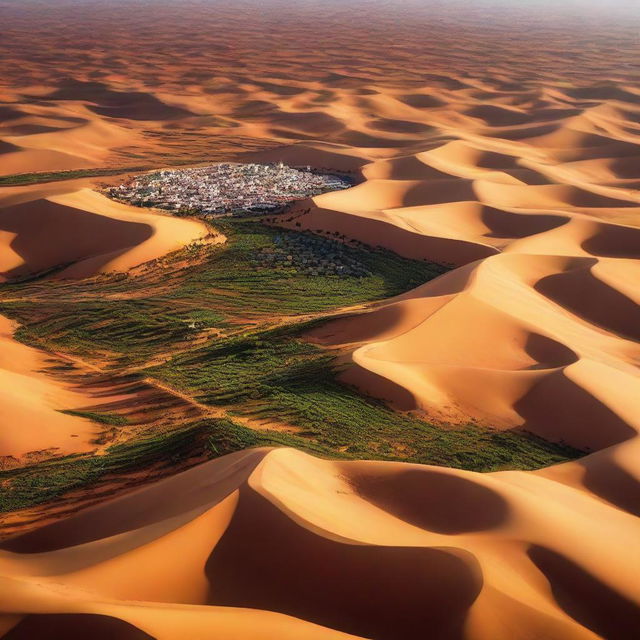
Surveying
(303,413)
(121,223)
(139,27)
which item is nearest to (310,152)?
(121,223)

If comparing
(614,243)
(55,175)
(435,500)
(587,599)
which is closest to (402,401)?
(435,500)

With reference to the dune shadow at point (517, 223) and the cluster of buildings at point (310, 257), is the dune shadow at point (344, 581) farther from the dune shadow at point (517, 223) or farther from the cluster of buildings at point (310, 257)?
the dune shadow at point (517, 223)

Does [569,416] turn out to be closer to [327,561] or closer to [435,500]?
[435,500]

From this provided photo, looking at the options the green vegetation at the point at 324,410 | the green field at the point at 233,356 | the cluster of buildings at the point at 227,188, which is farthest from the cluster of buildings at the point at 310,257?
the green vegetation at the point at 324,410

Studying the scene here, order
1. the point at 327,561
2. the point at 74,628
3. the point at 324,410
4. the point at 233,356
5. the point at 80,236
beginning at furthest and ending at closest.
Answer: the point at 80,236 → the point at 233,356 → the point at 324,410 → the point at 327,561 → the point at 74,628

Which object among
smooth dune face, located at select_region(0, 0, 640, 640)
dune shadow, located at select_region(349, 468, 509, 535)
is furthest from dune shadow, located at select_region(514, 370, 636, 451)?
dune shadow, located at select_region(349, 468, 509, 535)

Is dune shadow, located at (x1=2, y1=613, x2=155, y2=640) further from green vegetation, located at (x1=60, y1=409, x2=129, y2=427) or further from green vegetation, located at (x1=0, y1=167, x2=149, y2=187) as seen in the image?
green vegetation, located at (x1=0, y1=167, x2=149, y2=187)

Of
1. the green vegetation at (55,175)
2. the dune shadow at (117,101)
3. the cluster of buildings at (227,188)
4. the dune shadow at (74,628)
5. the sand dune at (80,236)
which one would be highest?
the dune shadow at (74,628)
